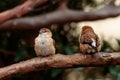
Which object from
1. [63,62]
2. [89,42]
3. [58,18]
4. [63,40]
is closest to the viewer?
[89,42]

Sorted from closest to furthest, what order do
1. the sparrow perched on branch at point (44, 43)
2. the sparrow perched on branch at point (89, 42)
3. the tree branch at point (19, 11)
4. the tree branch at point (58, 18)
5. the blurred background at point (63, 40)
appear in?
1. the sparrow perched on branch at point (89, 42)
2. the sparrow perched on branch at point (44, 43)
3. the tree branch at point (19, 11)
4. the tree branch at point (58, 18)
5. the blurred background at point (63, 40)

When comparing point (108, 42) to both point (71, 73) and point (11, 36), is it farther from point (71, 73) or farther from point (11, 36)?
point (11, 36)

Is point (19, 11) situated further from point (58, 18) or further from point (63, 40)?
point (63, 40)

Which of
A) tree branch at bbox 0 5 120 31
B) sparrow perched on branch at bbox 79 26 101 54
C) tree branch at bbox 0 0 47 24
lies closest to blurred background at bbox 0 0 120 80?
tree branch at bbox 0 5 120 31

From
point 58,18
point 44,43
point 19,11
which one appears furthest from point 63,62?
point 58,18

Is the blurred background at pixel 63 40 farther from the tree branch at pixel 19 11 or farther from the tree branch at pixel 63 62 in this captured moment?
the tree branch at pixel 63 62

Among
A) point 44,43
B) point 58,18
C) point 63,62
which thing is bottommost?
point 63,62

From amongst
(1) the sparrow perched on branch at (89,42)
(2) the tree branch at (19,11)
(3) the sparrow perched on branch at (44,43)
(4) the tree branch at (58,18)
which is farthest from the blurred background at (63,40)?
(1) the sparrow perched on branch at (89,42)
